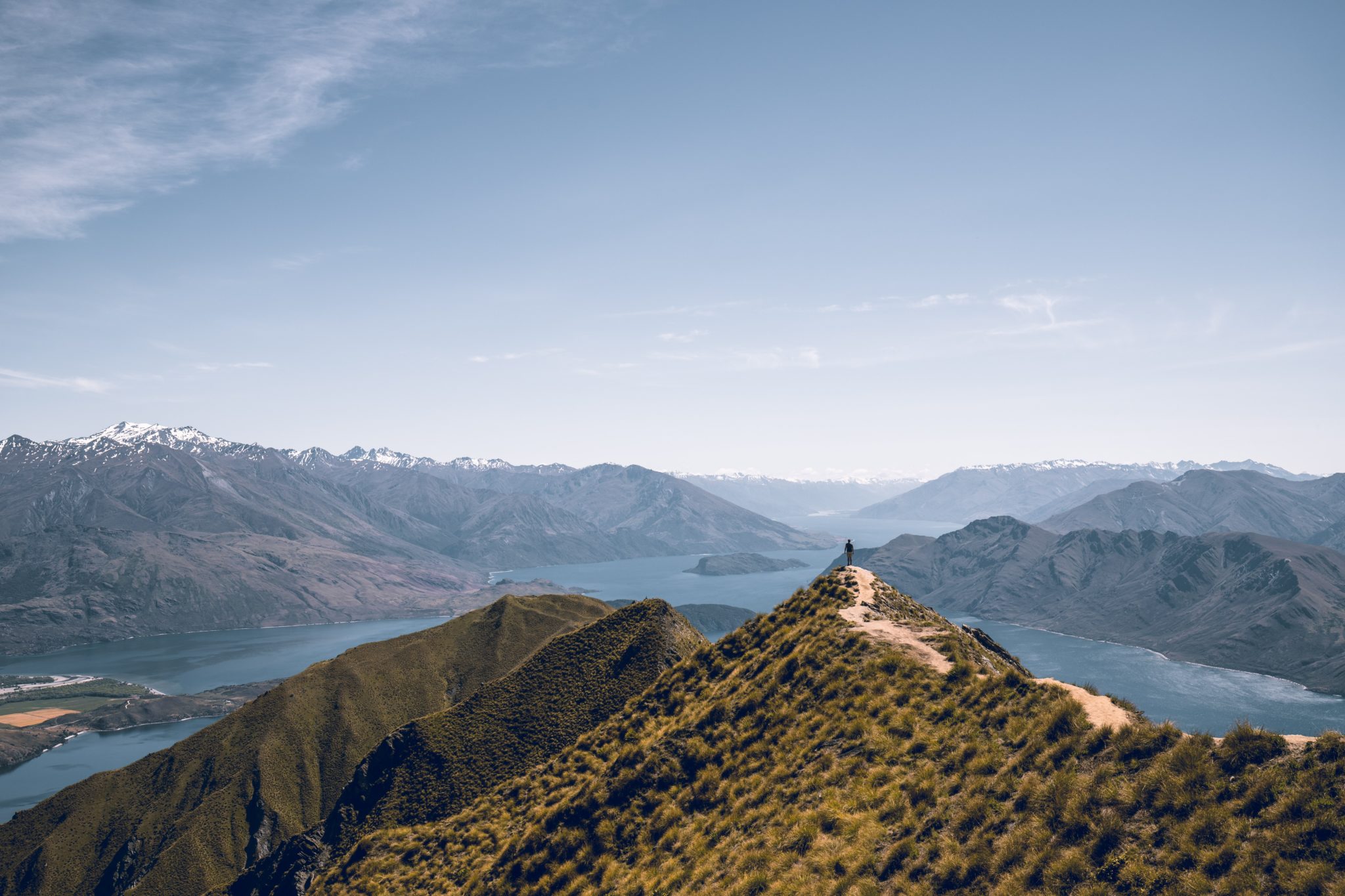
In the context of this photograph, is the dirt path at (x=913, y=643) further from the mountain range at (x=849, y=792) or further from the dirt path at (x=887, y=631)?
the mountain range at (x=849, y=792)

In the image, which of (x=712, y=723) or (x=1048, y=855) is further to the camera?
(x=712, y=723)

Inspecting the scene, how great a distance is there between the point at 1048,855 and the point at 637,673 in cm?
6899

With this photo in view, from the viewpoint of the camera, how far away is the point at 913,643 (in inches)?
1492

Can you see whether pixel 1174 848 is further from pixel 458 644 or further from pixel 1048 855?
pixel 458 644

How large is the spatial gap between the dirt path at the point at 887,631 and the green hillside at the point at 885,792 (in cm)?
27

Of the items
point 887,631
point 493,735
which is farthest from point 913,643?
point 493,735

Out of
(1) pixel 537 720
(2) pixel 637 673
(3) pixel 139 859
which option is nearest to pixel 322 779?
(3) pixel 139 859

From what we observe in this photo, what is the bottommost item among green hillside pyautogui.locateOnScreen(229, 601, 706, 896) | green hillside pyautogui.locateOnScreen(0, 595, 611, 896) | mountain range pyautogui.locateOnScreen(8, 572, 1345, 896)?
green hillside pyautogui.locateOnScreen(0, 595, 611, 896)

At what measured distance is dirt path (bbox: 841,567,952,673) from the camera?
116 ft

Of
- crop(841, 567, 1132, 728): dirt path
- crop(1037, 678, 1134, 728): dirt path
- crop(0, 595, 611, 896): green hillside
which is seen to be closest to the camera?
A: crop(1037, 678, 1134, 728): dirt path

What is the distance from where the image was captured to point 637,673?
85.9 m

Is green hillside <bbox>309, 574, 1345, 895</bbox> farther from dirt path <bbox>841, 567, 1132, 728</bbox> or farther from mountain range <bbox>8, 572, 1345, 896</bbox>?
dirt path <bbox>841, 567, 1132, 728</bbox>

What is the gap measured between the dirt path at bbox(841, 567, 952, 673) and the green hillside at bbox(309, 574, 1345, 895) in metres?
0.27

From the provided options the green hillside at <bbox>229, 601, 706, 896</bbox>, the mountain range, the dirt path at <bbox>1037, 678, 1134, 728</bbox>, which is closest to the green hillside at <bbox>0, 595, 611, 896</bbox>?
the green hillside at <bbox>229, 601, 706, 896</bbox>
